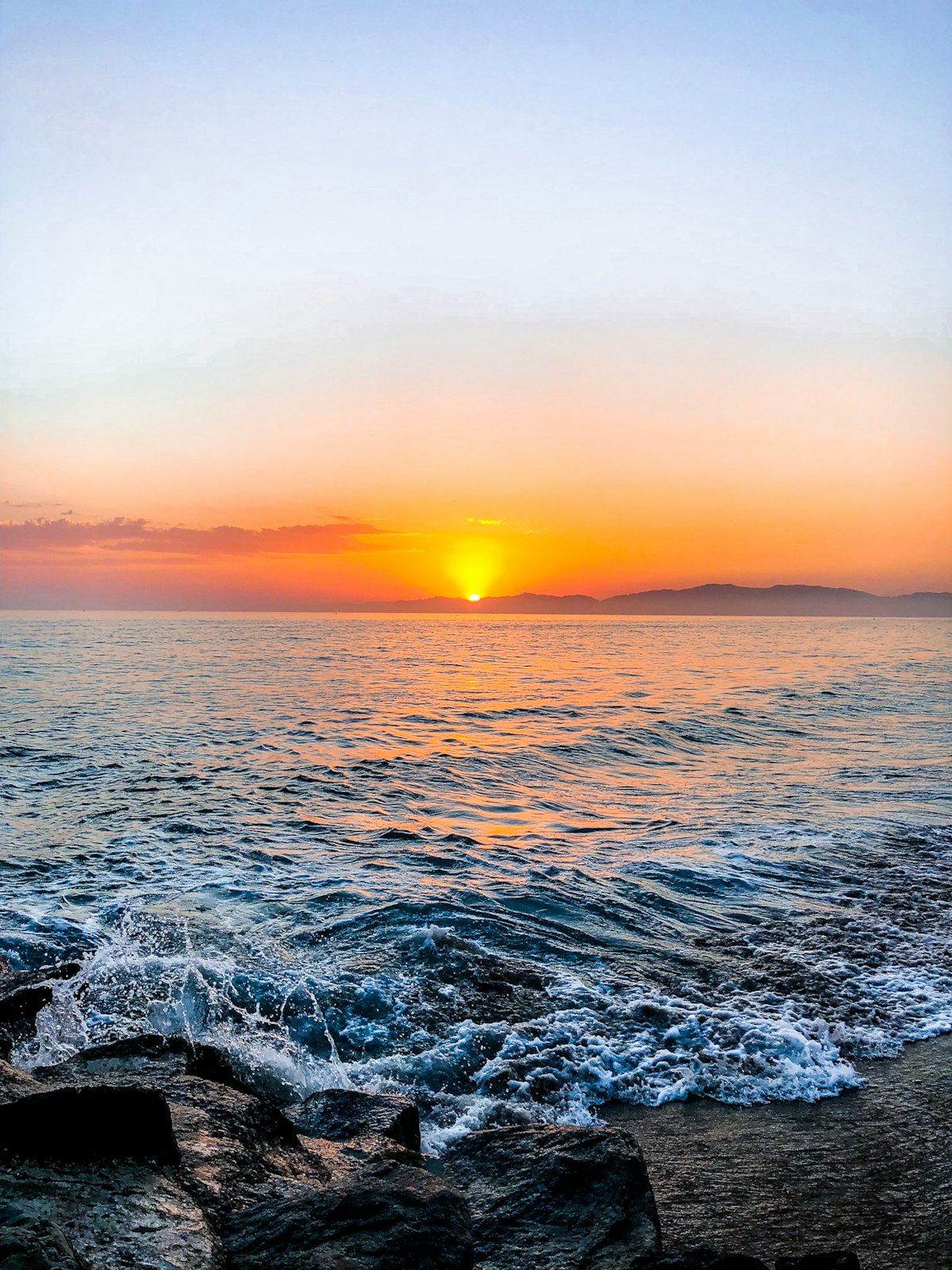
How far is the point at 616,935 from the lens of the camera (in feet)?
34.7

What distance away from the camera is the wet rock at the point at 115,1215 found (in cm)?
Answer: 331

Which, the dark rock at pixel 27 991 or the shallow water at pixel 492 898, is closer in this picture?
the dark rock at pixel 27 991

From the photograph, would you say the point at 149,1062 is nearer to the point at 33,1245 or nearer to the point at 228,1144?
the point at 228,1144

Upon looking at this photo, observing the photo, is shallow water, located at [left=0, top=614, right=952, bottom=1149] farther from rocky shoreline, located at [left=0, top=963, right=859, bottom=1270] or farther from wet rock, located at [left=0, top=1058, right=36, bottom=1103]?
wet rock, located at [left=0, top=1058, right=36, bottom=1103]

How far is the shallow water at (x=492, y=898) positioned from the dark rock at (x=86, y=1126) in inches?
106

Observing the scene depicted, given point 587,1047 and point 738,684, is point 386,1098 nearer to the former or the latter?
point 587,1047

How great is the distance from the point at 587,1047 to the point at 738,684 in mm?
39393

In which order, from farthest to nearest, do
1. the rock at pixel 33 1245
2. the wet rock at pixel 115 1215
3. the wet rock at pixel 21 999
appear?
the wet rock at pixel 21 999
the wet rock at pixel 115 1215
the rock at pixel 33 1245

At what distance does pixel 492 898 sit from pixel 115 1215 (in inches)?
333

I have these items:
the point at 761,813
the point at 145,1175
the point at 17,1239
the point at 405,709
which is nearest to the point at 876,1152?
the point at 145,1175

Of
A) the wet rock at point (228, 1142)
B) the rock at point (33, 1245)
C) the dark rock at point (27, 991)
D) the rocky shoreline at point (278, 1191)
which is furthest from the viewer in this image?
the dark rock at point (27, 991)

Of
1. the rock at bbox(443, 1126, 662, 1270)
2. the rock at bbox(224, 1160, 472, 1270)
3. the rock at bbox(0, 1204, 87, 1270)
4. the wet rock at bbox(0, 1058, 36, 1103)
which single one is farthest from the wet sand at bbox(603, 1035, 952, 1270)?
the wet rock at bbox(0, 1058, 36, 1103)

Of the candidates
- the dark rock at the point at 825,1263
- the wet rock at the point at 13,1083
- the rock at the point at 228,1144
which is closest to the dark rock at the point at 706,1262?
the dark rock at the point at 825,1263

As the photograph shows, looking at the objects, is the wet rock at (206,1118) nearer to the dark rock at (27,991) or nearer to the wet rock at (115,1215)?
the wet rock at (115,1215)
